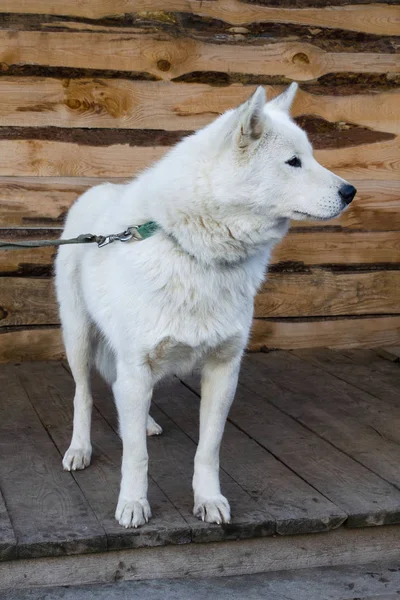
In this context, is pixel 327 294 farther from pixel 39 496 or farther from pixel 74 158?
pixel 39 496

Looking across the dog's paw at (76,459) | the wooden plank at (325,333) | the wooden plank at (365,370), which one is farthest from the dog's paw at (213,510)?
the wooden plank at (325,333)

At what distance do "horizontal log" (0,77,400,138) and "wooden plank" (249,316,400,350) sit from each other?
1.16m

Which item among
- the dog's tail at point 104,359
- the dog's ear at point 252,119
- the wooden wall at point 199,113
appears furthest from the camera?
the wooden wall at point 199,113

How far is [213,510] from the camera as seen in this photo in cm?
311

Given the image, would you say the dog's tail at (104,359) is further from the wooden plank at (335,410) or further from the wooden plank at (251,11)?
the wooden plank at (251,11)

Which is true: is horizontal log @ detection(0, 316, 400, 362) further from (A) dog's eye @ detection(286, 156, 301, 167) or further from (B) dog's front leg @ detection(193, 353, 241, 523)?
(A) dog's eye @ detection(286, 156, 301, 167)

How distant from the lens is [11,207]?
4914 millimetres

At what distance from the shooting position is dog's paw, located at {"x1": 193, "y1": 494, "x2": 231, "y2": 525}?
3.10 meters

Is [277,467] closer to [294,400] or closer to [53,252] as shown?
[294,400]

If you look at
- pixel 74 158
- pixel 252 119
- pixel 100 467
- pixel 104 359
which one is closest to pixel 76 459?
pixel 100 467

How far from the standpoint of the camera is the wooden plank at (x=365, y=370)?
186 inches

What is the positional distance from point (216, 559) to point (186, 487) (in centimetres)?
34

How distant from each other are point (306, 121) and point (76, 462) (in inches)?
101

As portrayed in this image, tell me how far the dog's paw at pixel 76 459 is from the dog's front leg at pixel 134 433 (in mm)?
470
